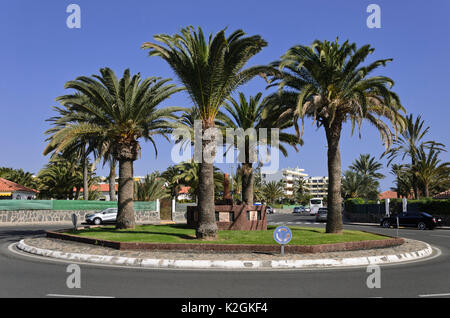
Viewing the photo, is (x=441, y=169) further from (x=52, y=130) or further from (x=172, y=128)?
(x=52, y=130)

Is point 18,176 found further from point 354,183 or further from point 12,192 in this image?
point 354,183

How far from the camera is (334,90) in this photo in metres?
19.4

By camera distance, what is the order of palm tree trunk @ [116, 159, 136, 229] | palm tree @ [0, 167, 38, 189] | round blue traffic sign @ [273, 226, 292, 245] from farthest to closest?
1. palm tree @ [0, 167, 38, 189]
2. palm tree trunk @ [116, 159, 136, 229]
3. round blue traffic sign @ [273, 226, 292, 245]

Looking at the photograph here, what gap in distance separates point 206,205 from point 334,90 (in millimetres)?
8842

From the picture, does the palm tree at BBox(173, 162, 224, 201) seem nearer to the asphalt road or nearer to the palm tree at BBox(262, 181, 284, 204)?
the asphalt road

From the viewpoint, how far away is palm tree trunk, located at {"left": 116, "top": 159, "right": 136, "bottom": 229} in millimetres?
21703

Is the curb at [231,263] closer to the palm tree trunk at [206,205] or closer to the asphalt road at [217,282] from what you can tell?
the asphalt road at [217,282]

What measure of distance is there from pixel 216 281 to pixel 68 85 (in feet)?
48.8

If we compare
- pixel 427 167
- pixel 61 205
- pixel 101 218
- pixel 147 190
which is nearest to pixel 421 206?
Answer: pixel 427 167

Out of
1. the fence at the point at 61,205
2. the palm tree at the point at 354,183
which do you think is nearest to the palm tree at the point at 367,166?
the palm tree at the point at 354,183

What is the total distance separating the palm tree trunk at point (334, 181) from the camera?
1947 centimetres

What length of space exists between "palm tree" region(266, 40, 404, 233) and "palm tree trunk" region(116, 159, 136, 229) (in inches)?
371

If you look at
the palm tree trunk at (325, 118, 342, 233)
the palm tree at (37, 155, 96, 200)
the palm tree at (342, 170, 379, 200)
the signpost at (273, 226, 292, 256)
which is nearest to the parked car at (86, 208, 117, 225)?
the palm tree at (37, 155, 96, 200)
